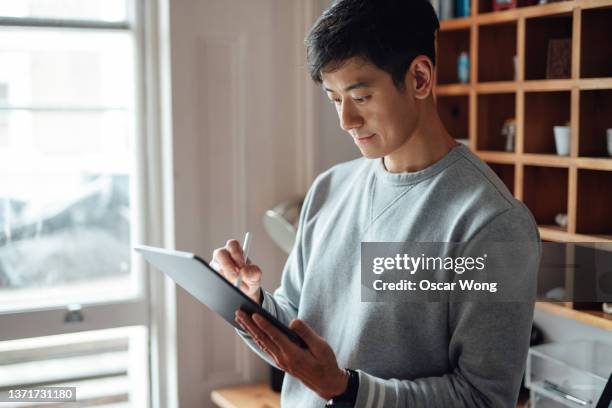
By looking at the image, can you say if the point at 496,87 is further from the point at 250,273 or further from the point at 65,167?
the point at 65,167

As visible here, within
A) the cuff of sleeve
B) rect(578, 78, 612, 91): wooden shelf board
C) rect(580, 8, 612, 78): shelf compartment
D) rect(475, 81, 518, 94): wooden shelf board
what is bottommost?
the cuff of sleeve

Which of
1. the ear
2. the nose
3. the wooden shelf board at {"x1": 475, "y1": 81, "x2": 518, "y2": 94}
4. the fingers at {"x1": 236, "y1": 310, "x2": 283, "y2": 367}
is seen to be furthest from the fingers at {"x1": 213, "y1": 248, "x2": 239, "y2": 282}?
the wooden shelf board at {"x1": 475, "y1": 81, "x2": 518, "y2": 94}

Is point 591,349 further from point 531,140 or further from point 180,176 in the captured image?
point 180,176

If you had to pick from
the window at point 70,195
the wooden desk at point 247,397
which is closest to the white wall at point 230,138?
the wooden desk at point 247,397

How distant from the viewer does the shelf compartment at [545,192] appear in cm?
196

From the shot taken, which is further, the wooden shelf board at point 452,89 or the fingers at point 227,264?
the wooden shelf board at point 452,89

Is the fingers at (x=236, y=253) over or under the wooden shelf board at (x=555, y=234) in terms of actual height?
over

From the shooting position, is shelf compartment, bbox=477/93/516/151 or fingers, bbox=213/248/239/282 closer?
fingers, bbox=213/248/239/282

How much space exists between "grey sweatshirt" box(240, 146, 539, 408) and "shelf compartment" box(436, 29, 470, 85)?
100 centimetres

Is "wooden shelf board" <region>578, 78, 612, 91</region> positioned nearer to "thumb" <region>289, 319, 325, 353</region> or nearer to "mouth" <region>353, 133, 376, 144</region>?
"mouth" <region>353, 133, 376, 144</region>

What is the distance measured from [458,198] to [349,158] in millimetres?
1303

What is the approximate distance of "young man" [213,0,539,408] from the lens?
111 centimetres

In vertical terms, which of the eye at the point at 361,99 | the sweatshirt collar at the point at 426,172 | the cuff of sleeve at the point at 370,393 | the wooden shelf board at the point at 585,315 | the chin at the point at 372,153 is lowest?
the wooden shelf board at the point at 585,315

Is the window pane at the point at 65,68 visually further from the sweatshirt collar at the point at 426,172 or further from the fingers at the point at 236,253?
the sweatshirt collar at the point at 426,172
